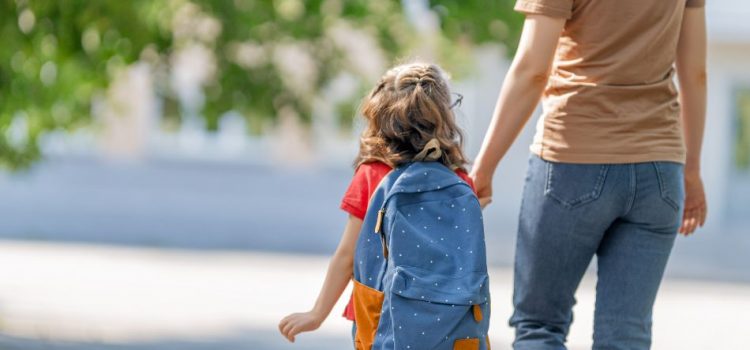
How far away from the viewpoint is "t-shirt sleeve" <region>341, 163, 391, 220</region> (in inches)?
136

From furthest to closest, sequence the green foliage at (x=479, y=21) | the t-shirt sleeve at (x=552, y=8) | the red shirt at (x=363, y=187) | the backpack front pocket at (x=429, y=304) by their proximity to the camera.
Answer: the green foliage at (x=479, y=21), the t-shirt sleeve at (x=552, y=8), the red shirt at (x=363, y=187), the backpack front pocket at (x=429, y=304)

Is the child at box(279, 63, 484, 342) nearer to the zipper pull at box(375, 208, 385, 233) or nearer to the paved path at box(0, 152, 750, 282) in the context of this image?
the zipper pull at box(375, 208, 385, 233)

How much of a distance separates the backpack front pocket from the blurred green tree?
3632mm

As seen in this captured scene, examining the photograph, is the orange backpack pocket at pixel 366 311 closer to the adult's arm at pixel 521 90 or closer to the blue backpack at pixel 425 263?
the blue backpack at pixel 425 263

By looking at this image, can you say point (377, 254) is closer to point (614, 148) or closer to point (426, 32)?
point (614, 148)

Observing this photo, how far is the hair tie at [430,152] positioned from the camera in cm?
338

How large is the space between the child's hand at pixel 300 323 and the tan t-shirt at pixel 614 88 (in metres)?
0.76

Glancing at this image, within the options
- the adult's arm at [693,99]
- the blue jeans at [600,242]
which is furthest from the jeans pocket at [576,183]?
the adult's arm at [693,99]

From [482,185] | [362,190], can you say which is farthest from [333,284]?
[482,185]

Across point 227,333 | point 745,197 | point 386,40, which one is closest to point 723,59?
point 745,197

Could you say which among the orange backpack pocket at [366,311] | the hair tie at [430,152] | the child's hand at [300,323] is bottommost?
the child's hand at [300,323]

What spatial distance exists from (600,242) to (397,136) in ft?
2.32

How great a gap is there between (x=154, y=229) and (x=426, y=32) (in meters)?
8.59

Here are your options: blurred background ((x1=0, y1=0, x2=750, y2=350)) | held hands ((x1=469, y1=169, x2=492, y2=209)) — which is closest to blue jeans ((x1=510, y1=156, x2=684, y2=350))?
held hands ((x1=469, y1=169, x2=492, y2=209))
